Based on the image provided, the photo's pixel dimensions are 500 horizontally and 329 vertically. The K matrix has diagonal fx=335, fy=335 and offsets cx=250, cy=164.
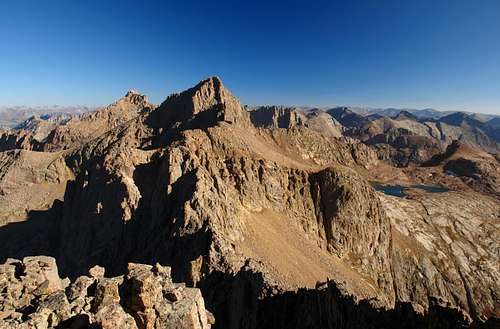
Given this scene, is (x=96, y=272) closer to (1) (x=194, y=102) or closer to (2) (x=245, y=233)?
(2) (x=245, y=233)

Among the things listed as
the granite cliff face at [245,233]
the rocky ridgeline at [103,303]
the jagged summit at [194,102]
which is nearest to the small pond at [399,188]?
the granite cliff face at [245,233]

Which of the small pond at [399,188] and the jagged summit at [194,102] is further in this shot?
the small pond at [399,188]

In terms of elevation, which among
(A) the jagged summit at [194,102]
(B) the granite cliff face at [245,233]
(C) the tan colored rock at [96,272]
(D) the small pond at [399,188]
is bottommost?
(D) the small pond at [399,188]

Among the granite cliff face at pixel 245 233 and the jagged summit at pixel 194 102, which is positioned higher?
the jagged summit at pixel 194 102

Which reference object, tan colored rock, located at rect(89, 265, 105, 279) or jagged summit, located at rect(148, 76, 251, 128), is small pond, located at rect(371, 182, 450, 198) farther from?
tan colored rock, located at rect(89, 265, 105, 279)

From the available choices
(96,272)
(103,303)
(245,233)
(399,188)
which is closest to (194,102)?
(245,233)

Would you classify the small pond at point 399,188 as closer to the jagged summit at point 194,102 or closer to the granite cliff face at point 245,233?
the granite cliff face at point 245,233

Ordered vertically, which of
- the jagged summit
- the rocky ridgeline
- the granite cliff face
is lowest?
the granite cliff face

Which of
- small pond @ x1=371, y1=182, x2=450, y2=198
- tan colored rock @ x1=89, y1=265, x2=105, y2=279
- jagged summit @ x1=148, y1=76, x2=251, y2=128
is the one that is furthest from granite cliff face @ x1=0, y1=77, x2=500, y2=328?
small pond @ x1=371, y1=182, x2=450, y2=198
